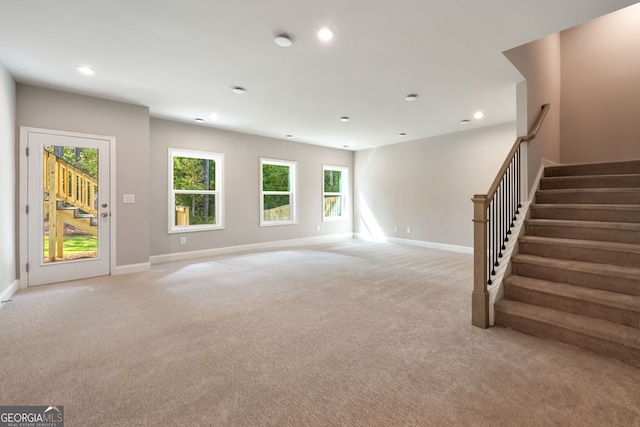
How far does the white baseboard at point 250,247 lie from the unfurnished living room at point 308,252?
80mm

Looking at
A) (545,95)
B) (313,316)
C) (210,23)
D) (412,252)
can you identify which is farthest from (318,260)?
(545,95)

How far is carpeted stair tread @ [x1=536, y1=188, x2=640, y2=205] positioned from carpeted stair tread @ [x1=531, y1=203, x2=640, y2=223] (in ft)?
0.49

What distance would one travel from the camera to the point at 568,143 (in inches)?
182

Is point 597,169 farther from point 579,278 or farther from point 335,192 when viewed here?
point 335,192

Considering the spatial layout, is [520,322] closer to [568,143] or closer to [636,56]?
[568,143]

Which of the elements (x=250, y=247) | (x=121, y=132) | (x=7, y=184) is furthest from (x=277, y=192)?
(x=7, y=184)

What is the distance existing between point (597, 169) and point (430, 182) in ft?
10.6

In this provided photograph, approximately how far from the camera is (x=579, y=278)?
2.54 meters

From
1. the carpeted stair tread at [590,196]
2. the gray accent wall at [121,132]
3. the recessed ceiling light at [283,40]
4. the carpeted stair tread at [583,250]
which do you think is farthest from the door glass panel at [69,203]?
the carpeted stair tread at [590,196]

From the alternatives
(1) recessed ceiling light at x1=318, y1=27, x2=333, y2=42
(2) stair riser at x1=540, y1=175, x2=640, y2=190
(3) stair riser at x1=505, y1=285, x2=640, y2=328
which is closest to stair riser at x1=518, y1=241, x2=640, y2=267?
(3) stair riser at x1=505, y1=285, x2=640, y2=328

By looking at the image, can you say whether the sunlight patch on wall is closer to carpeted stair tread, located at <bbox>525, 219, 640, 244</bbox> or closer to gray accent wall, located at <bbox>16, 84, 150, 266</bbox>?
carpeted stair tread, located at <bbox>525, 219, 640, 244</bbox>

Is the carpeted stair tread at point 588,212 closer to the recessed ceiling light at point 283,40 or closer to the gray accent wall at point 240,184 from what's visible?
the recessed ceiling light at point 283,40

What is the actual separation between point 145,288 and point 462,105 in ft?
17.3

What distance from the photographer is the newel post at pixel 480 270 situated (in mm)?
2510
